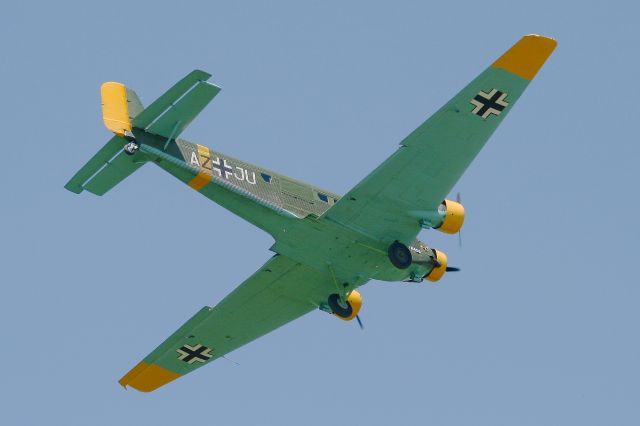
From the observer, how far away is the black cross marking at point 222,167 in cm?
4119

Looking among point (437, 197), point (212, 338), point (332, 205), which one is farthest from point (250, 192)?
point (212, 338)

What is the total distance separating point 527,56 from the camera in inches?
1494

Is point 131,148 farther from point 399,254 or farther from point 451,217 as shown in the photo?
point 451,217

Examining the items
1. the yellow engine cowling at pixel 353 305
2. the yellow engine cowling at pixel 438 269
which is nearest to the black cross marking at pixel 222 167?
the yellow engine cowling at pixel 353 305

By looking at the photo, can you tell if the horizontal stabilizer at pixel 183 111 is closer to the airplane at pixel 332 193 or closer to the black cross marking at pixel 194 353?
the airplane at pixel 332 193

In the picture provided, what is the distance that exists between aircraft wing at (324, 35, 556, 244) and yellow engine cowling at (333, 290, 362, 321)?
12.9 ft

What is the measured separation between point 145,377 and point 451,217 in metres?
13.5

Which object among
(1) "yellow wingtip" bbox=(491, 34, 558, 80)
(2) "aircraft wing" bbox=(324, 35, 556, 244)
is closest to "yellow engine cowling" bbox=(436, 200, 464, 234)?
(2) "aircraft wing" bbox=(324, 35, 556, 244)

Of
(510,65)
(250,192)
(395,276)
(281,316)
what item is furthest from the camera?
(281,316)

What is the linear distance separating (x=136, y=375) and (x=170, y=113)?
13.0m

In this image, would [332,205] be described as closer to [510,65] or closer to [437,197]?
[437,197]

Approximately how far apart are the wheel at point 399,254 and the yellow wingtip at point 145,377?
435 inches

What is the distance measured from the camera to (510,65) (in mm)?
38062

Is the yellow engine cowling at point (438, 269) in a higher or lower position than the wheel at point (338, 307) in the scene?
higher
